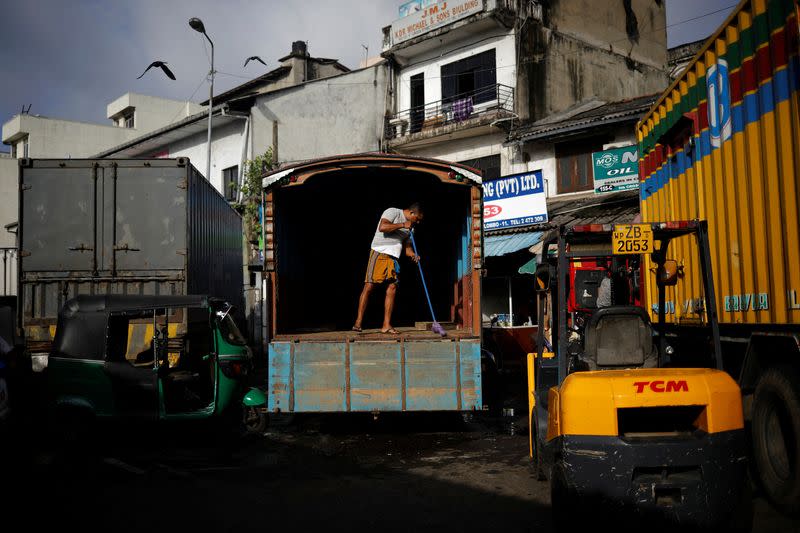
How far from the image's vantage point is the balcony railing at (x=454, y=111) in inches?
818

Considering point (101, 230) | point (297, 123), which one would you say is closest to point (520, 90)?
point (297, 123)

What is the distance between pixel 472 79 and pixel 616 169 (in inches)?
288

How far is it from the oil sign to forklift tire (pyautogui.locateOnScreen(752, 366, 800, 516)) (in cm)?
1182

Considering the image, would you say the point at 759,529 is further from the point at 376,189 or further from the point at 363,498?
the point at 376,189

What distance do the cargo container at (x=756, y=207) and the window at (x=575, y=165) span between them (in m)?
11.2

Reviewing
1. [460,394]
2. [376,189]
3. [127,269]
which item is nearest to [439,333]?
[460,394]

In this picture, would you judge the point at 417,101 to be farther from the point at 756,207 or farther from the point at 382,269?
the point at 756,207

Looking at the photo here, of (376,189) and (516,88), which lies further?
(516,88)

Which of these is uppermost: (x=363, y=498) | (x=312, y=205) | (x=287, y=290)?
(x=312, y=205)

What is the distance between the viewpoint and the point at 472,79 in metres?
22.0

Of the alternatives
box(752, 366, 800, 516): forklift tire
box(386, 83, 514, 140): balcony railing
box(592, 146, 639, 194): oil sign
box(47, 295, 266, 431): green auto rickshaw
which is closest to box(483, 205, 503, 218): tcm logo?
box(592, 146, 639, 194): oil sign

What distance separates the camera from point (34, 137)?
37250 millimetres

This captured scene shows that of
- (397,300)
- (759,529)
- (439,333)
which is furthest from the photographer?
(397,300)

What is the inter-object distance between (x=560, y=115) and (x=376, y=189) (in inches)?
431
